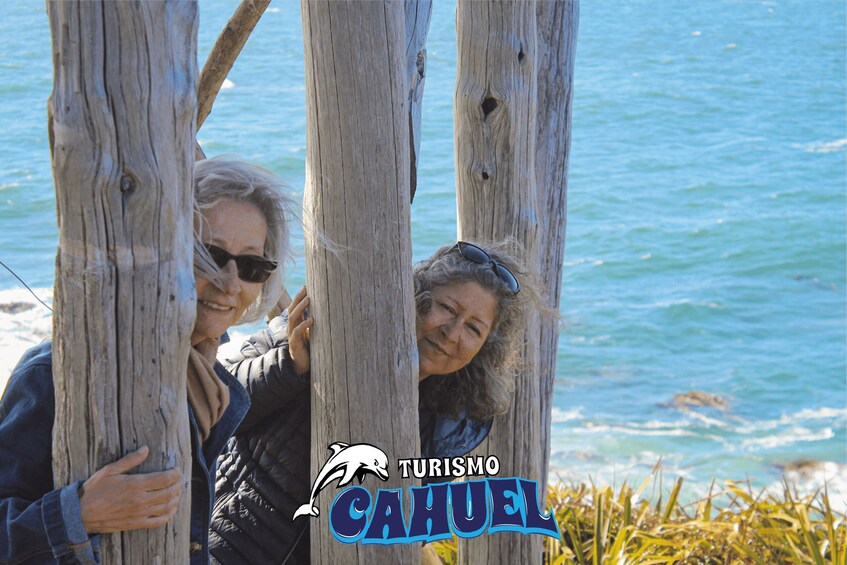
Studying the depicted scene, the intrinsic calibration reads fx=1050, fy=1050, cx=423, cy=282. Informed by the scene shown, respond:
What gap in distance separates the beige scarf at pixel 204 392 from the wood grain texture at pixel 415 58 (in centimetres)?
124

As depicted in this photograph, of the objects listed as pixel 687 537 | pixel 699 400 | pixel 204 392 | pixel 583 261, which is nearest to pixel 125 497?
pixel 204 392

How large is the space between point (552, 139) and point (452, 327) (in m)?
1.19

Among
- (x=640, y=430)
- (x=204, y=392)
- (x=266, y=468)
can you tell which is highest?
(x=204, y=392)

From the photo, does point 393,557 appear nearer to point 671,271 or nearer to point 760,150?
point 671,271

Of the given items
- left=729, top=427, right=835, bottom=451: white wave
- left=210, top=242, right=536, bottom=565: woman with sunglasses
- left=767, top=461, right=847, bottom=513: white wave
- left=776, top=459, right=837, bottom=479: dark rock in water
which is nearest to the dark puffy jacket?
left=210, top=242, right=536, bottom=565: woman with sunglasses

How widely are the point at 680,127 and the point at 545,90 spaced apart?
21.7 m

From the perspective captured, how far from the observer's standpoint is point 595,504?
209 inches

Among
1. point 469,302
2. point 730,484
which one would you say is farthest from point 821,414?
point 469,302

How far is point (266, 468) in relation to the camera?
289 cm

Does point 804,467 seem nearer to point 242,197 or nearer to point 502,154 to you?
point 502,154

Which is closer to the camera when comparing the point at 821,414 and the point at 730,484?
the point at 730,484

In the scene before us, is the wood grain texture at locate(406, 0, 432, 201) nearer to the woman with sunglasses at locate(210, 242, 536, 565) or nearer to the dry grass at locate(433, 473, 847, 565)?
the woman with sunglasses at locate(210, 242, 536, 565)

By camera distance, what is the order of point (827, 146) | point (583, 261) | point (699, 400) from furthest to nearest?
point (827, 146)
point (583, 261)
point (699, 400)

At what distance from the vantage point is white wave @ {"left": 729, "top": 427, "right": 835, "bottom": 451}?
11578 millimetres
